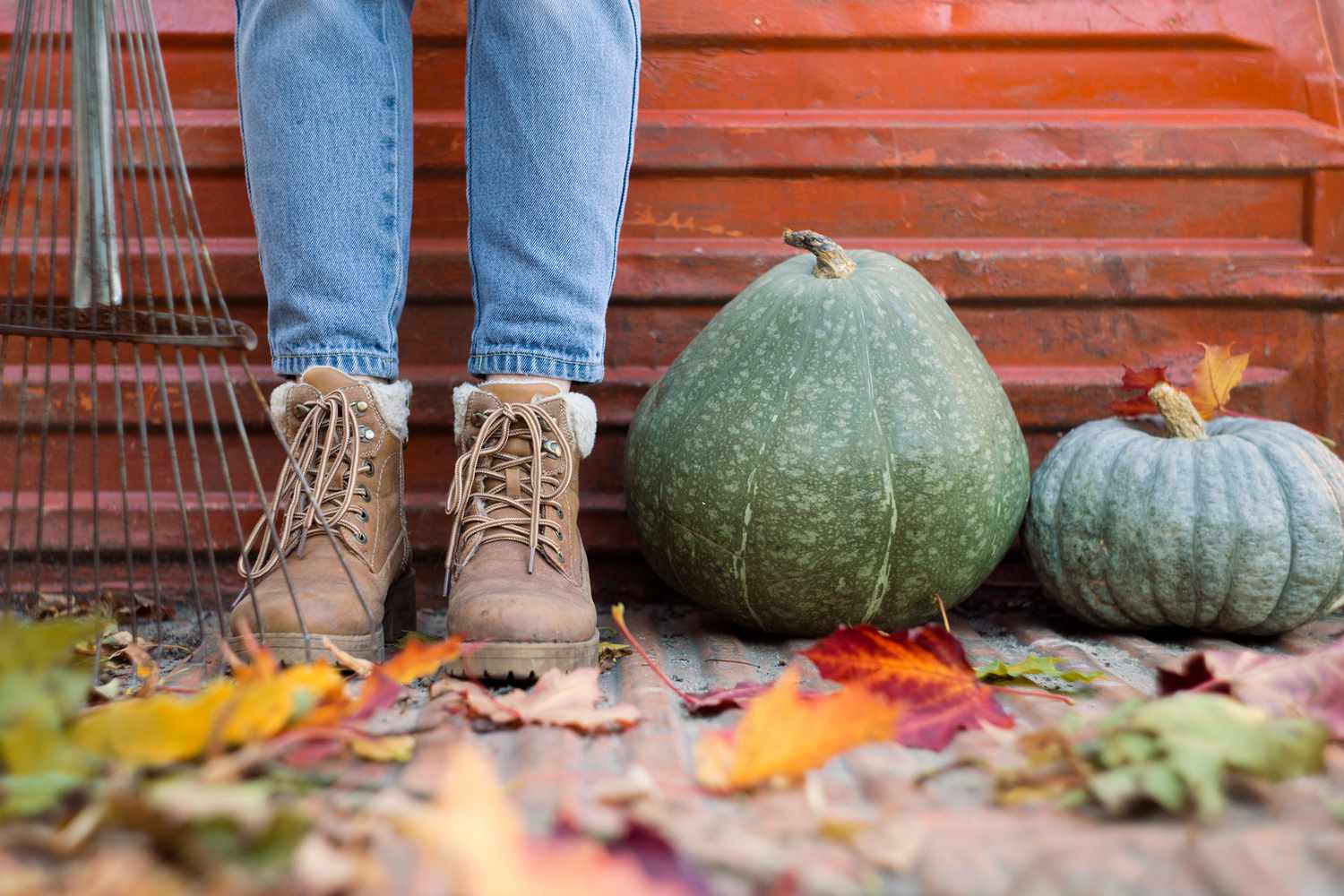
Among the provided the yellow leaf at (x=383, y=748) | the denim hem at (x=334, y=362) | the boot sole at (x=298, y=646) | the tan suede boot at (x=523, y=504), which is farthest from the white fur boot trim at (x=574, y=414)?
the yellow leaf at (x=383, y=748)

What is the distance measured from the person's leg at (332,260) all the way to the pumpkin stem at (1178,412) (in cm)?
117

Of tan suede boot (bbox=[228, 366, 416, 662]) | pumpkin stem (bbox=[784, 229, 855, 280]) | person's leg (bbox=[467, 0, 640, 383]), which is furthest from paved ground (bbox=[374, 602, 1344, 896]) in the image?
pumpkin stem (bbox=[784, 229, 855, 280])

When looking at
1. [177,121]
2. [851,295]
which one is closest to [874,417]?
[851,295]

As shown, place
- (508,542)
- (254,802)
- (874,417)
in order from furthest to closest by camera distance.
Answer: (874,417)
(508,542)
(254,802)

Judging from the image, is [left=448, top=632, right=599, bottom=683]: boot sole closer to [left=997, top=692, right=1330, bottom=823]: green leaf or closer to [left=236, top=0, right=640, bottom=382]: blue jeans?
[left=236, top=0, right=640, bottom=382]: blue jeans

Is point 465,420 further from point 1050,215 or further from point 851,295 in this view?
point 1050,215

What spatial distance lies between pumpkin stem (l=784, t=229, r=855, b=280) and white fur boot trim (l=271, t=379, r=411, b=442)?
610 mm

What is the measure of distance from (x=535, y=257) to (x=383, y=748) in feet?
2.26

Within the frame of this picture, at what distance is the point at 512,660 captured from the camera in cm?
121

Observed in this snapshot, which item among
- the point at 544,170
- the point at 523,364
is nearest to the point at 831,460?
the point at 523,364

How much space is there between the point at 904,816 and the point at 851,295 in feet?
3.03

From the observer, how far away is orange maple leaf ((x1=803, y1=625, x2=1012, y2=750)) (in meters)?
1.03

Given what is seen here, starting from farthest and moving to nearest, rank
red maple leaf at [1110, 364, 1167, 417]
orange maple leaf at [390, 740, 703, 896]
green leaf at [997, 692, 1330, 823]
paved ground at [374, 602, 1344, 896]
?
red maple leaf at [1110, 364, 1167, 417], green leaf at [997, 692, 1330, 823], paved ground at [374, 602, 1344, 896], orange maple leaf at [390, 740, 703, 896]

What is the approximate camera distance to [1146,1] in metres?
1.93
